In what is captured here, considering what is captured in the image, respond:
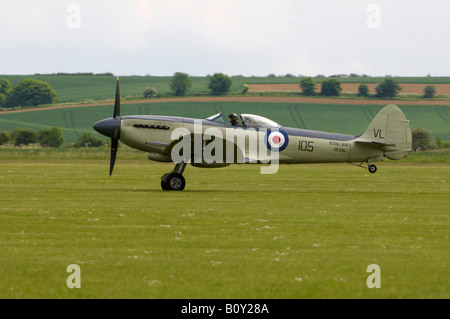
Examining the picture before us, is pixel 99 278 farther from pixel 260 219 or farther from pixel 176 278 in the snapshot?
pixel 260 219

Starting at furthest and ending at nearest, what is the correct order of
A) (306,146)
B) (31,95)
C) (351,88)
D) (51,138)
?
1. (351,88)
2. (31,95)
3. (51,138)
4. (306,146)

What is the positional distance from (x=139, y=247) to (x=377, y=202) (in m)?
9.52

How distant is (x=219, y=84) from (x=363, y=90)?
2081cm

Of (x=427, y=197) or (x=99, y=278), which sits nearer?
(x=99, y=278)

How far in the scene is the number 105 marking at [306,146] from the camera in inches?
901

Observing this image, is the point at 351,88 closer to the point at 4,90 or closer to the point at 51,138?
the point at 4,90

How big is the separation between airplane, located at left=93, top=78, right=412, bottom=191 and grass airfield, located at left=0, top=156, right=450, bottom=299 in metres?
1.85

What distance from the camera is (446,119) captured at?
86.0m

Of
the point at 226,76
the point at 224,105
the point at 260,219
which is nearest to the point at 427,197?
the point at 260,219

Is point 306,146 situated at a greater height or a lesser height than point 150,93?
lesser

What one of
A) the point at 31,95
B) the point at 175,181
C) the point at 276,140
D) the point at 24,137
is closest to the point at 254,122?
the point at 276,140

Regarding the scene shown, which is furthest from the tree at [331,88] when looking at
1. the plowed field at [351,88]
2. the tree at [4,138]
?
the tree at [4,138]

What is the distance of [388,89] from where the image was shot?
10156 centimetres

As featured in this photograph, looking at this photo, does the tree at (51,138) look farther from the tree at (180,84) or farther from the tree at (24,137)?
the tree at (180,84)
